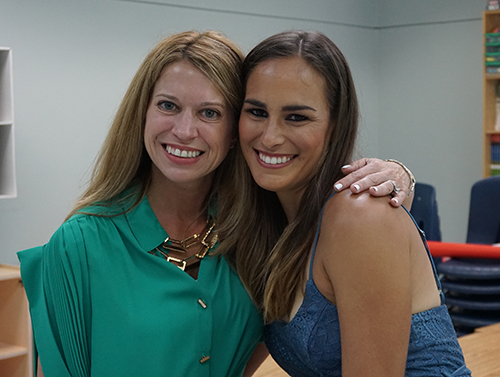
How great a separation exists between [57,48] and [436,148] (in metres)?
4.37

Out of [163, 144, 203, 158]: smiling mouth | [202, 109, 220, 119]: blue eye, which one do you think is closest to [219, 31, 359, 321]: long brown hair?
[202, 109, 220, 119]: blue eye

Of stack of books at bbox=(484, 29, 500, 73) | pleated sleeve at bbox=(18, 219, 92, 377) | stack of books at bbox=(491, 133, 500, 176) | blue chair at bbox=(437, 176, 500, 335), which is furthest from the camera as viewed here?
stack of books at bbox=(491, 133, 500, 176)

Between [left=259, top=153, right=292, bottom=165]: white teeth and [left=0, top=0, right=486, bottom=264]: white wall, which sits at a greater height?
[left=0, top=0, right=486, bottom=264]: white wall

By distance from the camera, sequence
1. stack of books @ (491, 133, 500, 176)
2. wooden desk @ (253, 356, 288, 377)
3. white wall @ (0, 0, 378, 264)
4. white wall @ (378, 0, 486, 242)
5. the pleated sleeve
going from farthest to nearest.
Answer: white wall @ (378, 0, 486, 242) → stack of books @ (491, 133, 500, 176) → white wall @ (0, 0, 378, 264) → wooden desk @ (253, 356, 288, 377) → the pleated sleeve

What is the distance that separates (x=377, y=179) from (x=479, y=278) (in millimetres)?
Answer: 2410

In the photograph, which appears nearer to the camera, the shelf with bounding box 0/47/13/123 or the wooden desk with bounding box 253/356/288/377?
the wooden desk with bounding box 253/356/288/377

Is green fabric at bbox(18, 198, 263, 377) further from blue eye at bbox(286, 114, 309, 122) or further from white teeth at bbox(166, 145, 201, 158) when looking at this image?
blue eye at bbox(286, 114, 309, 122)

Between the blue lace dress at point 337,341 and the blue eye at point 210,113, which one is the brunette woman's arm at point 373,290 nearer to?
the blue lace dress at point 337,341

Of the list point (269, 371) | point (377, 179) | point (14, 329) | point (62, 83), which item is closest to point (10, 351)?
point (14, 329)

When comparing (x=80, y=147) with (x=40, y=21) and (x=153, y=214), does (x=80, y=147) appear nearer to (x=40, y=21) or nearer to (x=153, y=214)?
(x=40, y=21)

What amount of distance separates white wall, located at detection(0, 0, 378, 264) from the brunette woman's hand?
8.57ft

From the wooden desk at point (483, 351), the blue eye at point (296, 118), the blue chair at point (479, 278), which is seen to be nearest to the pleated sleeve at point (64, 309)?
the blue eye at point (296, 118)

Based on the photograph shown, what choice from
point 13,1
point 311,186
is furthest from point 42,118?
point 311,186

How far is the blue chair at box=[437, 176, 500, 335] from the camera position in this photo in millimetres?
3744
